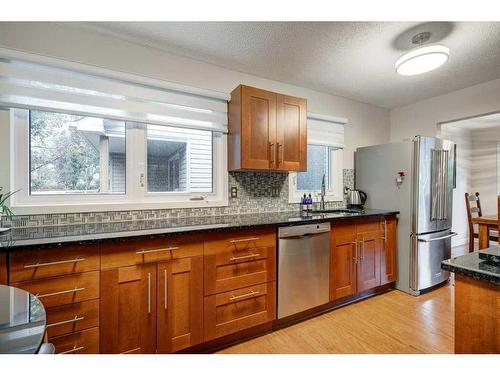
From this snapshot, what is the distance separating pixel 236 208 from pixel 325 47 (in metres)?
1.62

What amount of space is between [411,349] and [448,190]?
1938 millimetres

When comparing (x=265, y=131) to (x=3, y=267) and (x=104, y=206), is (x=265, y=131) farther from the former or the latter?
(x=3, y=267)

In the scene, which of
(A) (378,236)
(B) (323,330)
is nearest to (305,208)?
(A) (378,236)

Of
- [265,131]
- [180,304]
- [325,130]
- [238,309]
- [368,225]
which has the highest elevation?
[325,130]

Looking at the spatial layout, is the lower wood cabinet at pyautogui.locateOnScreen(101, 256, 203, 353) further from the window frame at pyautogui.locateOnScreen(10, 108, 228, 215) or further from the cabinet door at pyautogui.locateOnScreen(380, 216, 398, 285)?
the cabinet door at pyautogui.locateOnScreen(380, 216, 398, 285)

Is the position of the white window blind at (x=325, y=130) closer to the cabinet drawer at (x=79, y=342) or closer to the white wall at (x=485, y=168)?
the cabinet drawer at (x=79, y=342)

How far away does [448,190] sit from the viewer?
113 inches

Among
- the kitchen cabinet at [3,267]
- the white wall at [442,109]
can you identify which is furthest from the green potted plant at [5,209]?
the white wall at [442,109]

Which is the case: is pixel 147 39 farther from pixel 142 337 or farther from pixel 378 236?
pixel 378 236

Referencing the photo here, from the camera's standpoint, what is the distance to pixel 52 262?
49.8 inches

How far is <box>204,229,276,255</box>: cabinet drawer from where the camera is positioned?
1.71 meters

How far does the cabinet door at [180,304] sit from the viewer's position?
1534 mm

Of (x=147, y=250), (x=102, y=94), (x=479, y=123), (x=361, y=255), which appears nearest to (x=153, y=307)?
(x=147, y=250)

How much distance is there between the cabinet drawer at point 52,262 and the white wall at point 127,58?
1400mm
